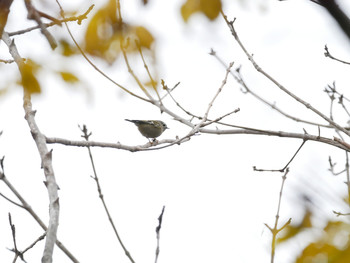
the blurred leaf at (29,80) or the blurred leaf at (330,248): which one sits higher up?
the blurred leaf at (29,80)

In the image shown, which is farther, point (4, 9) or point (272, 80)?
point (272, 80)

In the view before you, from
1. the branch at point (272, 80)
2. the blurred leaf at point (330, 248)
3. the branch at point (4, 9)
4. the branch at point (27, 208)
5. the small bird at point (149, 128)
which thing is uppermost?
the small bird at point (149, 128)

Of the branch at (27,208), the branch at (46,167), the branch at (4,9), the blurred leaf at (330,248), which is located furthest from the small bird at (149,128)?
the blurred leaf at (330,248)

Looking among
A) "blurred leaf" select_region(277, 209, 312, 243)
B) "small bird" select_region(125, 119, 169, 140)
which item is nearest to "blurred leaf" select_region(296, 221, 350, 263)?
"blurred leaf" select_region(277, 209, 312, 243)

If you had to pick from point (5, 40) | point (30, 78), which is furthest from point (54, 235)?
point (5, 40)

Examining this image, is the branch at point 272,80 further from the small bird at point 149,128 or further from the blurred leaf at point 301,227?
the small bird at point 149,128

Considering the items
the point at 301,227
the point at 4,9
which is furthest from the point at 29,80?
the point at 301,227

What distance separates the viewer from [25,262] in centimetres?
346

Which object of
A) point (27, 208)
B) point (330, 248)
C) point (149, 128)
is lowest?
point (330, 248)

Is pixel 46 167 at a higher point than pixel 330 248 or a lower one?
higher

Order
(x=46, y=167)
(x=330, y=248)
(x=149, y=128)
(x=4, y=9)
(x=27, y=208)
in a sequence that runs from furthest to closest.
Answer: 1. (x=149, y=128)
2. (x=27, y=208)
3. (x=46, y=167)
4. (x=4, y=9)
5. (x=330, y=248)

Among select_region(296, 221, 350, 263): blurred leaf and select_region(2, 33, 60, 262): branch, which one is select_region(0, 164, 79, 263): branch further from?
select_region(296, 221, 350, 263): blurred leaf

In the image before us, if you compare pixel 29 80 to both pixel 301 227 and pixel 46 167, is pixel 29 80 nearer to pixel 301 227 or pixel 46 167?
pixel 46 167

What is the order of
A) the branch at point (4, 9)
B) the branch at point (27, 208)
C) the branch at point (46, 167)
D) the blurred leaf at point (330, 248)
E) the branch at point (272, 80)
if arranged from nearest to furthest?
the blurred leaf at point (330, 248), the branch at point (4, 9), the branch at point (46, 167), the branch at point (27, 208), the branch at point (272, 80)
